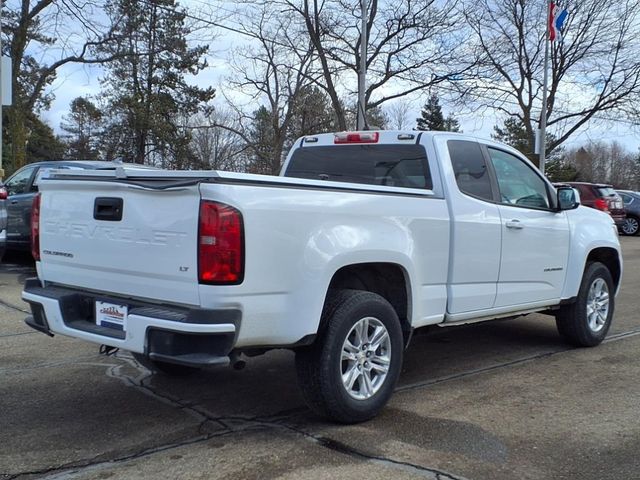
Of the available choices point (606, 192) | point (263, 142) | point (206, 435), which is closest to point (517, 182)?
point (206, 435)

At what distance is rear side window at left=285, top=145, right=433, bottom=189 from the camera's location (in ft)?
17.3

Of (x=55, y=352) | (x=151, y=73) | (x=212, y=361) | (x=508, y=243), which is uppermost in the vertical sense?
(x=151, y=73)

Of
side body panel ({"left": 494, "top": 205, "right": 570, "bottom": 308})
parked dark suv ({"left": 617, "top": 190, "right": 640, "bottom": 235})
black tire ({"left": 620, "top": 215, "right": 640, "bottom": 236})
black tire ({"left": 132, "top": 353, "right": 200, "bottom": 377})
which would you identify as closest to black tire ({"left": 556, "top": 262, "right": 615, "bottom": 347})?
side body panel ({"left": 494, "top": 205, "right": 570, "bottom": 308})

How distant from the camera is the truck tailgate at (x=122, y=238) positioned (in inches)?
144

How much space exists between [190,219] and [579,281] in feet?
13.9

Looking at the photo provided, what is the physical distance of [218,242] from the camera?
11.6 feet

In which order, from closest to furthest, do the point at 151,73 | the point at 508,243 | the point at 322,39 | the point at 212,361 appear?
the point at 212,361
the point at 508,243
the point at 322,39
the point at 151,73

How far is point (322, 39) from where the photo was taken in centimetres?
2473

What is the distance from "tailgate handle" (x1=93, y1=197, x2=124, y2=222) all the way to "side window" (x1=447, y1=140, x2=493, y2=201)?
8.39 feet

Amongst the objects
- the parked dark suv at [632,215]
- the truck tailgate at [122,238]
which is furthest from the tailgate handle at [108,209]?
the parked dark suv at [632,215]

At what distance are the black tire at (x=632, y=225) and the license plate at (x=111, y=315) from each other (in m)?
23.9

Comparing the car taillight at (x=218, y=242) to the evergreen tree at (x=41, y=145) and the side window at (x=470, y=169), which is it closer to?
the side window at (x=470, y=169)

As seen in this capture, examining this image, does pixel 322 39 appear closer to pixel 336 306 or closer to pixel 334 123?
pixel 334 123

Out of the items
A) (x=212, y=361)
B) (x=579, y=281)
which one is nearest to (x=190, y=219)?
(x=212, y=361)
